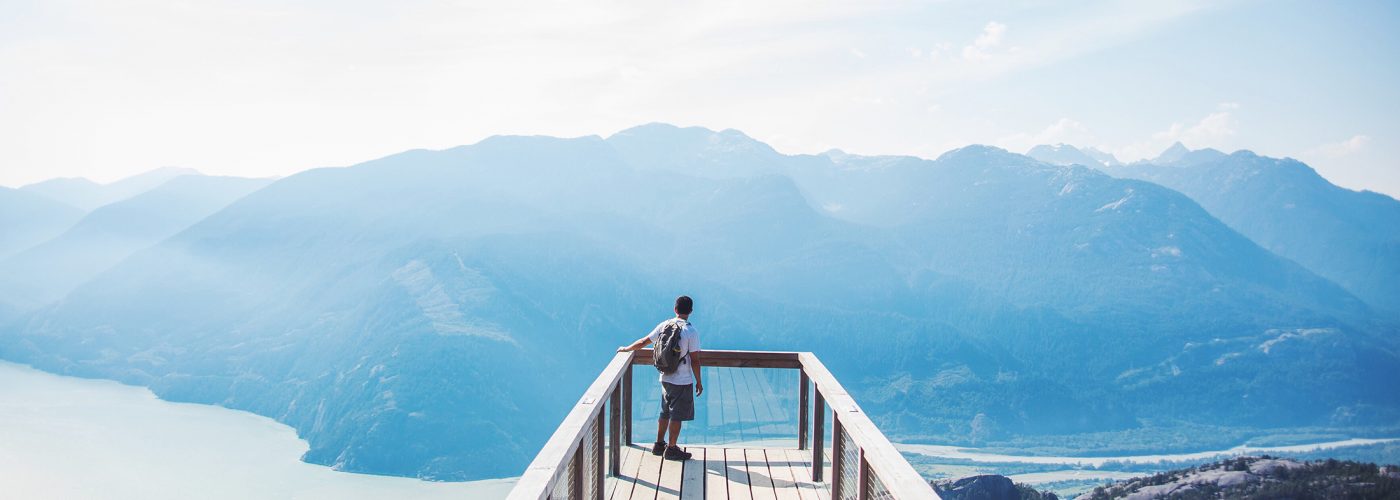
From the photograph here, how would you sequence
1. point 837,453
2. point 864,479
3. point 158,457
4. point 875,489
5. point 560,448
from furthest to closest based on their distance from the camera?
point 158,457 < point 837,453 < point 864,479 < point 875,489 < point 560,448

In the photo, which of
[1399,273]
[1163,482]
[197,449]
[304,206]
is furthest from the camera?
[1399,273]

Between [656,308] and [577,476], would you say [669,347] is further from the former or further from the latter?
[656,308]

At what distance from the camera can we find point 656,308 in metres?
133

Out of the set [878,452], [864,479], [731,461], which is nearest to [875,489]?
[864,479]

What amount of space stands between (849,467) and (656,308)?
128624mm

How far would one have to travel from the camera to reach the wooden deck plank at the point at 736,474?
518cm

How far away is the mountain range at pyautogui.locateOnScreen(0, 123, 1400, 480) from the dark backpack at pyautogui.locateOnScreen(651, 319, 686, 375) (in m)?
89.7

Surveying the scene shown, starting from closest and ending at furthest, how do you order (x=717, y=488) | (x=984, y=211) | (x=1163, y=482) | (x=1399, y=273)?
(x=717, y=488)
(x=1163, y=482)
(x=984, y=211)
(x=1399, y=273)

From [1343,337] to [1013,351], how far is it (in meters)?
52.8

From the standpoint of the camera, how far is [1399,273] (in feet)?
644

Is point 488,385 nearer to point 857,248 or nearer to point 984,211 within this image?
point 857,248

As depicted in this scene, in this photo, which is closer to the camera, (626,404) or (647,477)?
(647,477)

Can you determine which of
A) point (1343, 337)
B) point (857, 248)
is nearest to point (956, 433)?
point (857, 248)

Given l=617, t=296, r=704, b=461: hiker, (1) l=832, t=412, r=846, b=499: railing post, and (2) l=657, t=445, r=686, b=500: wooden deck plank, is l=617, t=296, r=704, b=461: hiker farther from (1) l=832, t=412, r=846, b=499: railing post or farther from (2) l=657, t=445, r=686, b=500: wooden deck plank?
(1) l=832, t=412, r=846, b=499: railing post
